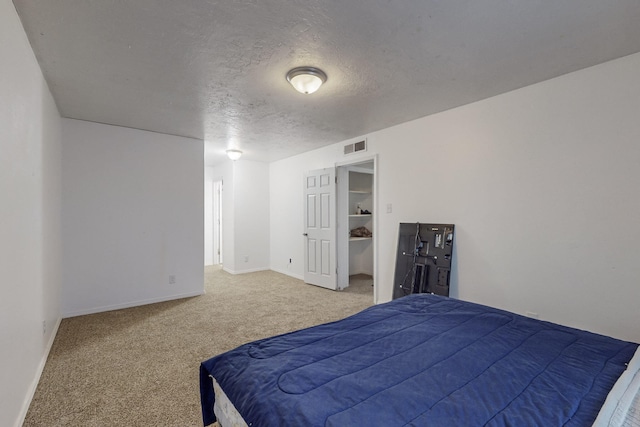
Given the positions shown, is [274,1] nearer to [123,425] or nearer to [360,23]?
[360,23]

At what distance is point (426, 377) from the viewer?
1.12 meters

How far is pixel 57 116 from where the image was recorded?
10.6 ft

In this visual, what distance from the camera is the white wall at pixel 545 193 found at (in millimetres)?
2168

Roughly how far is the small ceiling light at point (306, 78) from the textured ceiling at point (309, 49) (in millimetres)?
60

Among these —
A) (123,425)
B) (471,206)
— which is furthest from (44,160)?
(471,206)

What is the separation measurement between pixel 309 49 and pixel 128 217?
10.9ft

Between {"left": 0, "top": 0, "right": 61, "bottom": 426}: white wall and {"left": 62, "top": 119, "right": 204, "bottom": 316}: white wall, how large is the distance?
2.98 feet

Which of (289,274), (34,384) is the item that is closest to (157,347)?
(34,384)

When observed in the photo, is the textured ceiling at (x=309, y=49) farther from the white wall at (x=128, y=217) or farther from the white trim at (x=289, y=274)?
the white trim at (x=289, y=274)

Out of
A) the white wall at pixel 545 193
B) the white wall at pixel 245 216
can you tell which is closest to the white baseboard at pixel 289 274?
the white wall at pixel 245 216

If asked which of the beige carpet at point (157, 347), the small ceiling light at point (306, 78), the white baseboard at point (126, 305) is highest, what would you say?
the small ceiling light at point (306, 78)

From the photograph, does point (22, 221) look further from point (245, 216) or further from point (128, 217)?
point (245, 216)

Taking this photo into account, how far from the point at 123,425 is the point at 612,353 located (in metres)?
2.61

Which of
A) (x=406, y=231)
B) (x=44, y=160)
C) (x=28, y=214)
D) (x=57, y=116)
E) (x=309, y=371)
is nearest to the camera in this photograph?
(x=309, y=371)
